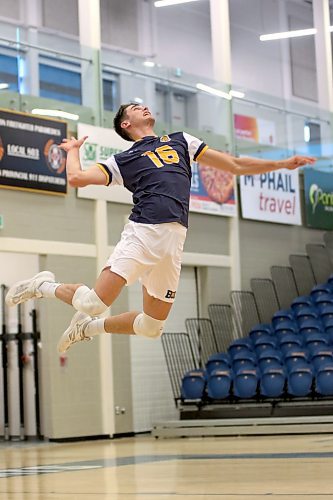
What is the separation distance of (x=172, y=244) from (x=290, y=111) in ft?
48.2

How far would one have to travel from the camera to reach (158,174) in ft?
28.3

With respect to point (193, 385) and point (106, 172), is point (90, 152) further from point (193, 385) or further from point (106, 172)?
point (106, 172)

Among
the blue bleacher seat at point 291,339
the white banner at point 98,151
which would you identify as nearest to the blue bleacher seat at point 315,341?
the blue bleacher seat at point 291,339

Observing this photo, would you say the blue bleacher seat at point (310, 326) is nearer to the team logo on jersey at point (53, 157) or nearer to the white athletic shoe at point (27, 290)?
the team logo on jersey at point (53, 157)

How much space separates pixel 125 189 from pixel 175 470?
9140 millimetres

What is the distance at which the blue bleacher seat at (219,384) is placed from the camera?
727 inches

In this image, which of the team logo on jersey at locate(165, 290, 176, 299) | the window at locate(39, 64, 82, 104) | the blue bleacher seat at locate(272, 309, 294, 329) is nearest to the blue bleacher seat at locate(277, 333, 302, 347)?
the blue bleacher seat at locate(272, 309, 294, 329)

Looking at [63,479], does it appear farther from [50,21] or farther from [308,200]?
[50,21]

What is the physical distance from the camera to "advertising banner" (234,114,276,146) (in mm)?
21688

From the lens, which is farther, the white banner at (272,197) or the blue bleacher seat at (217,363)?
the white banner at (272,197)

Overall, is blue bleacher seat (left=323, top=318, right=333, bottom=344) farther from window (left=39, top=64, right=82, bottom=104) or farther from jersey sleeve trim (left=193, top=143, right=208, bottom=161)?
jersey sleeve trim (left=193, top=143, right=208, bottom=161)

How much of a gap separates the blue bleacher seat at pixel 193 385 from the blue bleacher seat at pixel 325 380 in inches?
88.7

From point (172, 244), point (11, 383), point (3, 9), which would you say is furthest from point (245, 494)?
point (3, 9)

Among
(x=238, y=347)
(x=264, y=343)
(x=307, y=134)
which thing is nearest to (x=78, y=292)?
(x=264, y=343)
